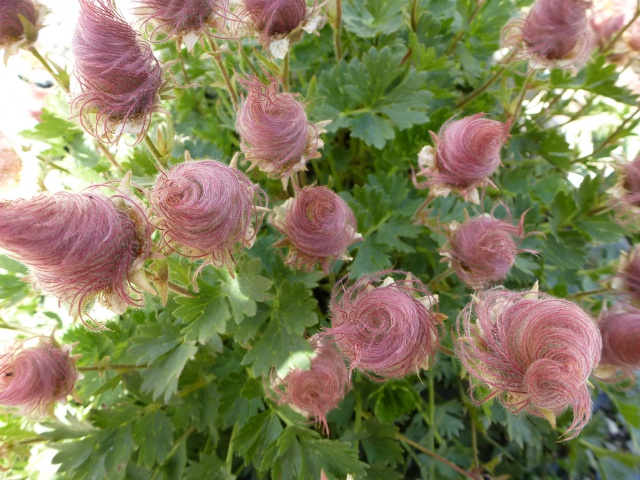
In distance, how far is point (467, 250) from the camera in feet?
3.01

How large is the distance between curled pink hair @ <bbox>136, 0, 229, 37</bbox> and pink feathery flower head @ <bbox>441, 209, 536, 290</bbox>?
24.5 inches

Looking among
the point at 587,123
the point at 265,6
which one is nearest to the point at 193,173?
the point at 265,6

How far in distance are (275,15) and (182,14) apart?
0.17 meters

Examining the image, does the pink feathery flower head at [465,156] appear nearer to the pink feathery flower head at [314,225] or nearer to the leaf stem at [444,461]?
the pink feathery flower head at [314,225]

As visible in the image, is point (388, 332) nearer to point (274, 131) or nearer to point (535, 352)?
point (535, 352)

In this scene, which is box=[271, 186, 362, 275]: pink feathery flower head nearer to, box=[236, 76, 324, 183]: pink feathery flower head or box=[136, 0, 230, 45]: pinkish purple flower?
box=[236, 76, 324, 183]: pink feathery flower head

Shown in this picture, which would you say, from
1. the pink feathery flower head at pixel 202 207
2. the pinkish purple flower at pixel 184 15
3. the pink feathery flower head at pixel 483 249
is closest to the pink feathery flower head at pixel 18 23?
the pinkish purple flower at pixel 184 15

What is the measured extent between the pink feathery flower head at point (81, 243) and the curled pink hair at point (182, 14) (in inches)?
13.3

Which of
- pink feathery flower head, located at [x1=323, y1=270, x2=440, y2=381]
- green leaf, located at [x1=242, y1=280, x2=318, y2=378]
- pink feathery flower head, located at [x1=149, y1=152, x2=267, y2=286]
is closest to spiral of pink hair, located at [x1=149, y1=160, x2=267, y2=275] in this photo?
pink feathery flower head, located at [x1=149, y1=152, x2=267, y2=286]

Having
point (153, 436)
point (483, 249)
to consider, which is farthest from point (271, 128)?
point (153, 436)

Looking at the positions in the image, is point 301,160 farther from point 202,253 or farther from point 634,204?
point 634,204

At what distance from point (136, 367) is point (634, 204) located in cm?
128

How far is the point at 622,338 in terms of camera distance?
85cm

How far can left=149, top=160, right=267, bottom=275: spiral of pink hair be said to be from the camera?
61 centimetres
